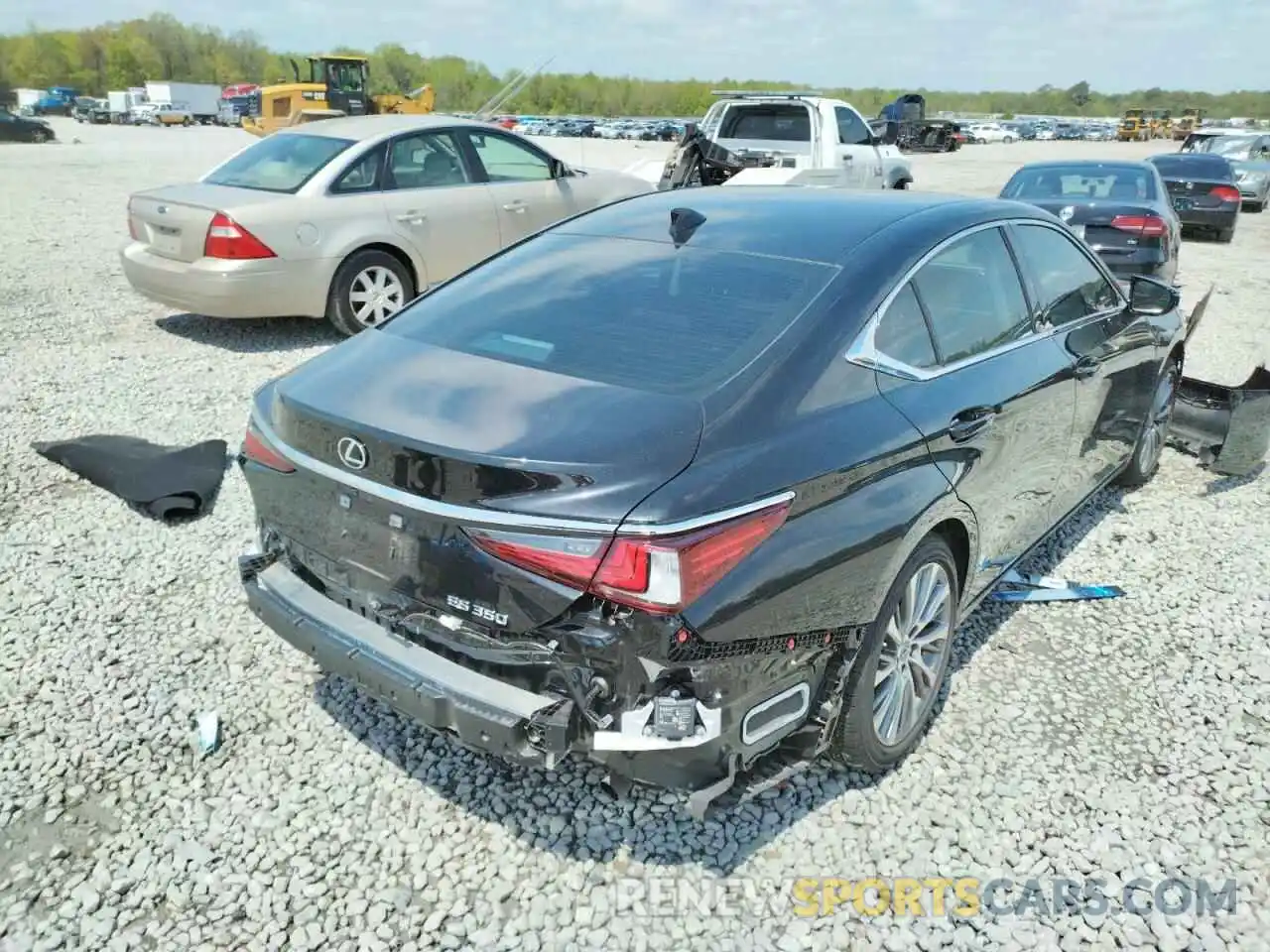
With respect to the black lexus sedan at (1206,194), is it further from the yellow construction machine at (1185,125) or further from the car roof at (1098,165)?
the yellow construction machine at (1185,125)

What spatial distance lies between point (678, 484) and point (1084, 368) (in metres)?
2.34

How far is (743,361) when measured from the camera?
2.49 meters

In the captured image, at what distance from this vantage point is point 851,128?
40.9ft

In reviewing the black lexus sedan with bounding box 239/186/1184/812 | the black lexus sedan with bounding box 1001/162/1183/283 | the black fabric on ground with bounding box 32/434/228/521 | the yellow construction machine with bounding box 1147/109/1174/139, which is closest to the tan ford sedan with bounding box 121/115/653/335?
the black fabric on ground with bounding box 32/434/228/521

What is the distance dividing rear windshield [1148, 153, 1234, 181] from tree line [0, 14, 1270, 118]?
90.4m

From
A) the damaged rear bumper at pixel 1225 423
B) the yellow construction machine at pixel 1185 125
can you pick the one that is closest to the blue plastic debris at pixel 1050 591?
the damaged rear bumper at pixel 1225 423

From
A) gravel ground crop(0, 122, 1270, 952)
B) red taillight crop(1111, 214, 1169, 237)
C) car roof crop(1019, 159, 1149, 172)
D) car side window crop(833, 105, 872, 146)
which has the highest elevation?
car side window crop(833, 105, 872, 146)

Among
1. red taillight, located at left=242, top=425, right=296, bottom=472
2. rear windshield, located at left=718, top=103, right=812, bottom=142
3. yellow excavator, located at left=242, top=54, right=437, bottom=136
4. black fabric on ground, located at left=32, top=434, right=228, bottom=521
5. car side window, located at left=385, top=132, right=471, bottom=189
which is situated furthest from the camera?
yellow excavator, located at left=242, top=54, right=437, bottom=136

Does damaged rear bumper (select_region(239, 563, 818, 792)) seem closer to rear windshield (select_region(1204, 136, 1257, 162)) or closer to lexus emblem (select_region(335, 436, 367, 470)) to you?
lexus emblem (select_region(335, 436, 367, 470))

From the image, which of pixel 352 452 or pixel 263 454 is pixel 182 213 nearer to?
pixel 263 454

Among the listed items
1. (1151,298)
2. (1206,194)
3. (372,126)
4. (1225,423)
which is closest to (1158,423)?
(1225,423)

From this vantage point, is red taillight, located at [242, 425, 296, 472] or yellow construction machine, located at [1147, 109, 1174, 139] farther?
yellow construction machine, located at [1147, 109, 1174, 139]

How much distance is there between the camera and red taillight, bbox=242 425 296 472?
2.68 meters

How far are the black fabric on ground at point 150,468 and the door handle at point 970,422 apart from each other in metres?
3.48
